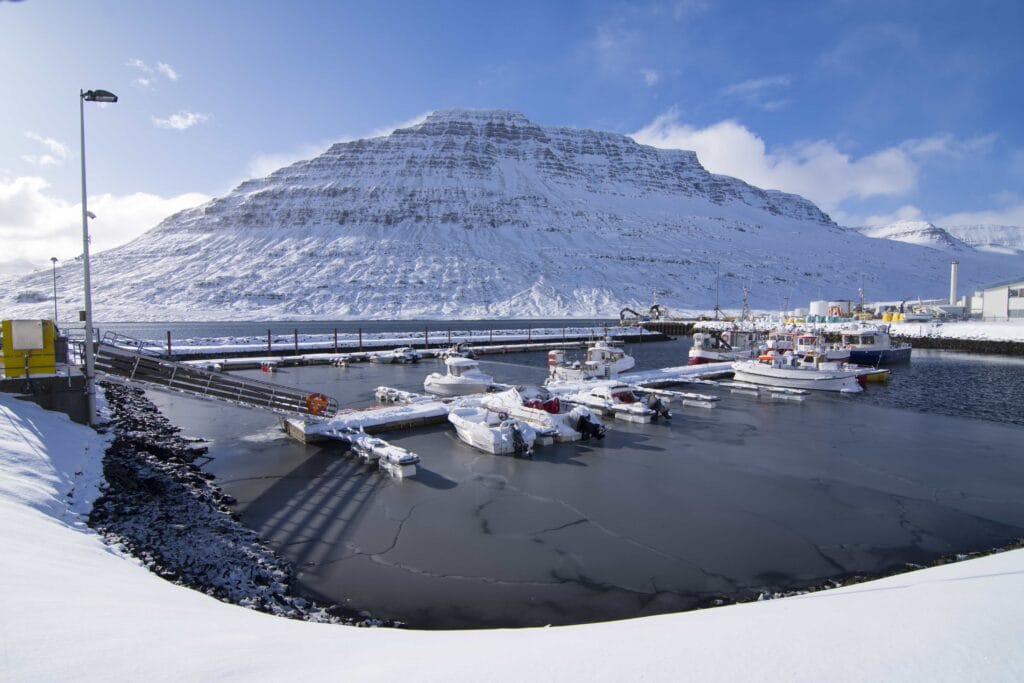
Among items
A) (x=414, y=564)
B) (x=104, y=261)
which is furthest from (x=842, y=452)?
(x=104, y=261)

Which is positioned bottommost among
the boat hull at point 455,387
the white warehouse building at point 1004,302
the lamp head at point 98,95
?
the boat hull at point 455,387

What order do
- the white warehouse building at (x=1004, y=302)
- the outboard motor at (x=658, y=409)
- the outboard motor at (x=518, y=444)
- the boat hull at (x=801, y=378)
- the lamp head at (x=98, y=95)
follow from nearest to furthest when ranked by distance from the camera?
the lamp head at (x=98, y=95)
the outboard motor at (x=518, y=444)
the outboard motor at (x=658, y=409)
the boat hull at (x=801, y=378)
the white warehouse building at (x=1004, y=302)

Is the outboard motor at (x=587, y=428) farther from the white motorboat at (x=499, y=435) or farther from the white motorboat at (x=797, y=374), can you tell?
the white motorboat at (x=797, y=374)

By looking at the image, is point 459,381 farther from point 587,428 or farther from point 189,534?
point 189,534

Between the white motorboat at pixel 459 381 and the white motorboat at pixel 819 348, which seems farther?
the white motorboat at pixel 819 348

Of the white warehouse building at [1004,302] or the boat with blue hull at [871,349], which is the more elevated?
the white warehouse building at [1004,302]

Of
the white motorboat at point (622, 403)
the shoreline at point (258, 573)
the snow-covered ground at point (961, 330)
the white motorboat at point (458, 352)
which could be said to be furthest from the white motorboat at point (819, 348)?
the shoreline at point (258, 573)

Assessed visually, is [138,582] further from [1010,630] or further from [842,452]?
[842,452]
